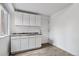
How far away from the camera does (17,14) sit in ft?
12.0

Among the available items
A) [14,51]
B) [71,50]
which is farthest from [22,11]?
[71,50]

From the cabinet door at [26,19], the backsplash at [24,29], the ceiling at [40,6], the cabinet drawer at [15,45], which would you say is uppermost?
the ceiling at [40,6]

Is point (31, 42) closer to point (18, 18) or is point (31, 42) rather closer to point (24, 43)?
point (24, 43)

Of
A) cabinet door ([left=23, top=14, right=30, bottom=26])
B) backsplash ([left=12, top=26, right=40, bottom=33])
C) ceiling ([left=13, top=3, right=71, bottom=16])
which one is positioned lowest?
backsplash ([left=12, top=26, right=40, bottom=33])

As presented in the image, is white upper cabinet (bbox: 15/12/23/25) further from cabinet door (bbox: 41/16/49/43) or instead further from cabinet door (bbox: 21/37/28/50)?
cabinet door (bbox: 41/16/49/43)

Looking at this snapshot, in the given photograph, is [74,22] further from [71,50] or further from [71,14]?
[71,50]

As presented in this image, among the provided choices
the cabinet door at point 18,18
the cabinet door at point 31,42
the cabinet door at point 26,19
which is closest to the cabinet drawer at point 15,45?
A: the cabinet door at point 31,42

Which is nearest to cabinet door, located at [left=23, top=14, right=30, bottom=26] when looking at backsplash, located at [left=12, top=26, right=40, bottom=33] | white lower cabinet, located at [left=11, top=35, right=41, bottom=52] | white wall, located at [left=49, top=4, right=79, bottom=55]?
backsplash, located at [left=12, top=26, right=40, bottom=33]

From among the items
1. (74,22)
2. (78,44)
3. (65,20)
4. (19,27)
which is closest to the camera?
(78,44)

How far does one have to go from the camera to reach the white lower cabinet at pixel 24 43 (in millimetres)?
3135

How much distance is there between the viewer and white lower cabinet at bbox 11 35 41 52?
3135mm

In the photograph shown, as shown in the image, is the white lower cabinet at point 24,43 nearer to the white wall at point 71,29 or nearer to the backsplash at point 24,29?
the backsplash at point 24,29

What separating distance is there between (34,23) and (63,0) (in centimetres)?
307

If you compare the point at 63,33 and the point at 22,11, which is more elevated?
the point at 22,11
